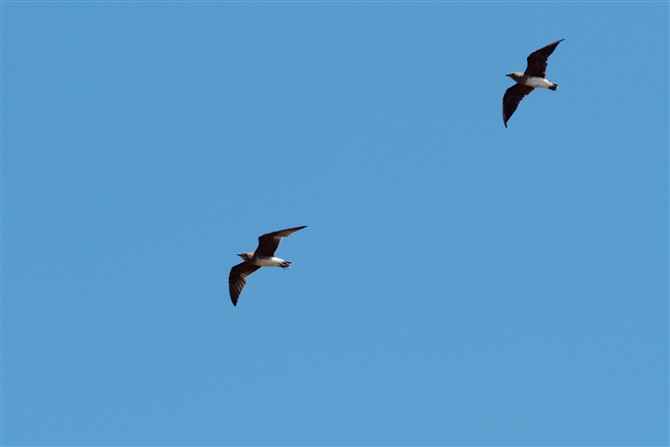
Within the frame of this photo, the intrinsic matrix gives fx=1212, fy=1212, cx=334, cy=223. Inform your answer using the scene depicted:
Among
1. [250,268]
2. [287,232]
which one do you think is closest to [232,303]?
[250,268]

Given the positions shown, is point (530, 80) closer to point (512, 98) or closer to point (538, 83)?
point (538, 83)

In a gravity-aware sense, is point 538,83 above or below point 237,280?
above

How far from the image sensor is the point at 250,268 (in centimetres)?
3922

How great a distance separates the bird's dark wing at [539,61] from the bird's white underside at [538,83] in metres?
0.17

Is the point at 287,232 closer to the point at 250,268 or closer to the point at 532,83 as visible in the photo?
the point at 250,268

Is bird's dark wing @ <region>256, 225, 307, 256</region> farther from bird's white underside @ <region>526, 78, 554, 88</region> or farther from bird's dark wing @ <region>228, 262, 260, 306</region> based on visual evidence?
bird's white underside @ <region>526, 78, 554, 88</region>

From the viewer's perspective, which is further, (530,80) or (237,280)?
(530,80)

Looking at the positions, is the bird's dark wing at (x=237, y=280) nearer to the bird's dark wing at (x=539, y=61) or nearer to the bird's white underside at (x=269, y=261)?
the bird's white underside at (x=269, y=261)

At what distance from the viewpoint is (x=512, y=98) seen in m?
42.1

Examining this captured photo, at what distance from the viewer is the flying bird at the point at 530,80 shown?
1567 inches

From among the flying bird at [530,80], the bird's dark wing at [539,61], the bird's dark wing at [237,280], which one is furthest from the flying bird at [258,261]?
the bird's dark wing at [539,61]

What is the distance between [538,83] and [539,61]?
908 millimetres

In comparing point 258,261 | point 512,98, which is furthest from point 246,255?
point 512,98

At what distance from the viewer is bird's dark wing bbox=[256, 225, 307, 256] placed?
36562mm
